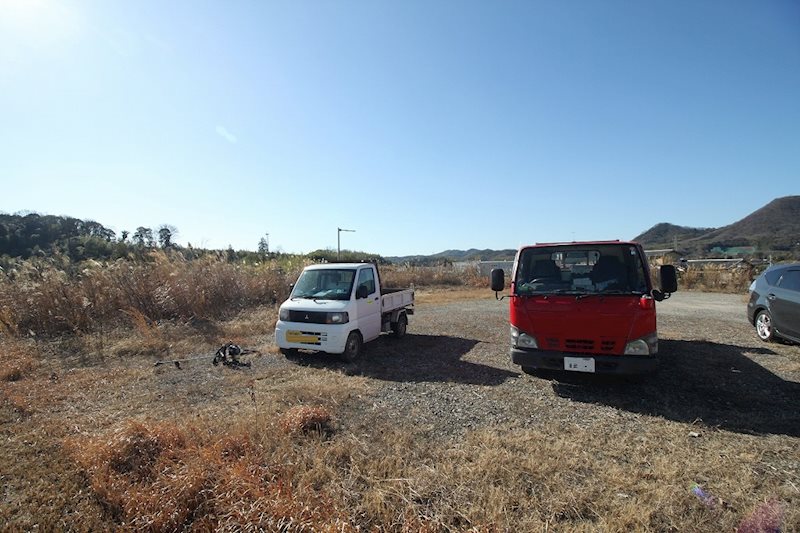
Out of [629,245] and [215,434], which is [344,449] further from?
[629,245]

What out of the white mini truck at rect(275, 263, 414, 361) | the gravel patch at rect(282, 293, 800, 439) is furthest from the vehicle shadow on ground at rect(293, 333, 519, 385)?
the white mini truck at rect(275, 263, 414, 361)

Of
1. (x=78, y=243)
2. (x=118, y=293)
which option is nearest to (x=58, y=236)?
(x=78, y=243)

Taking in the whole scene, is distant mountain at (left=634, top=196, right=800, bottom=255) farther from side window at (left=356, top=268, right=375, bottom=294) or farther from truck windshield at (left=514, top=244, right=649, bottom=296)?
side window at (left=356, top=268, right=375, bottom=294)

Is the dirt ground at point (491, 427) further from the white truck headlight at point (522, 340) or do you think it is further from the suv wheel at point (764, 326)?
the white truck headlight at point (522, 340)

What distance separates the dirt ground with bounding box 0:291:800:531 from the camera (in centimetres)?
276

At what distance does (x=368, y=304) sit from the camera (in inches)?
313

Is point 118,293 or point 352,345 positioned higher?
point 118,293

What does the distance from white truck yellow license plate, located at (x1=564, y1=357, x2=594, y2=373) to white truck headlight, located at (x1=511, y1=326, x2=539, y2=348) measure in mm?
435

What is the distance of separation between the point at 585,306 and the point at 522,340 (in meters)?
0.94

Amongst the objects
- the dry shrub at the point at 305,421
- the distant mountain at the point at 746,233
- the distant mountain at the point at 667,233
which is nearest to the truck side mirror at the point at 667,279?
the dry shrub at the point at 305,421

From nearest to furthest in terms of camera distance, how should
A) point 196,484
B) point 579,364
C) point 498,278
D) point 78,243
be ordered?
point 196,484, point 579,364, point 498,278, point 78,243

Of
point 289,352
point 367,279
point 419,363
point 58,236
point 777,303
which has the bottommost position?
point 419,363

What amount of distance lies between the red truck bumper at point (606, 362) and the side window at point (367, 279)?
11.9ft

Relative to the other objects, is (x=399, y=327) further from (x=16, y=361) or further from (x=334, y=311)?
A: (x=16, y=361)
